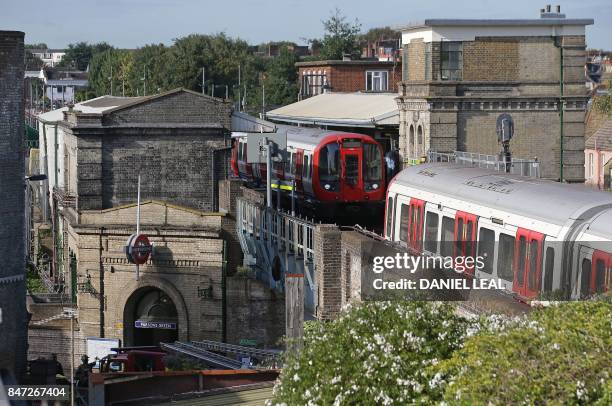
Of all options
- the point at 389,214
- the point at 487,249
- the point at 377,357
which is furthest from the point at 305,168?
the point at 377,357

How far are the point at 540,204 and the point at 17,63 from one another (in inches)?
659

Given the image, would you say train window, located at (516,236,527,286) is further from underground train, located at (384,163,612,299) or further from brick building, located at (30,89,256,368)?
brick building, located at (30,89,256,368)

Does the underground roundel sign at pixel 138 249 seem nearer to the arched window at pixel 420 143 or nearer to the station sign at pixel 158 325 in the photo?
the station sign at pixel 158 325

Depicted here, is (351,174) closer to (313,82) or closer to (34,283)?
(34,283)

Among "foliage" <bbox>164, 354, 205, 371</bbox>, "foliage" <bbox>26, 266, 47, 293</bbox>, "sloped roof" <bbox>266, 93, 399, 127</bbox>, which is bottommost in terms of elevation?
"foliage" <bbox>26, 266, 47, 293</bbox>

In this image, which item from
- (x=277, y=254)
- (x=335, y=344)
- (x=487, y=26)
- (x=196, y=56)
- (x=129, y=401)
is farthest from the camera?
(x=196, y=56)

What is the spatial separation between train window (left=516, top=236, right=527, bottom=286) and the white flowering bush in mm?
4885

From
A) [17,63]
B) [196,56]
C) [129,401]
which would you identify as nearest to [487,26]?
[17,63]

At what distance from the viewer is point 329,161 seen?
1410 inches

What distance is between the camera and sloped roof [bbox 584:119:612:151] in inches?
2554

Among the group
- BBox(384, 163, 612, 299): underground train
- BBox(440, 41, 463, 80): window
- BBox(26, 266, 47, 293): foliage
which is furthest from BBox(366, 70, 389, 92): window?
BBox(384, 163, 612, 299): underground train

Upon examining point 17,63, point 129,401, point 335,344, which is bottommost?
point 129,401

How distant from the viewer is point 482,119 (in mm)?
39188

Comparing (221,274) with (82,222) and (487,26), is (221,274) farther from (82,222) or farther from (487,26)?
(487,26)
